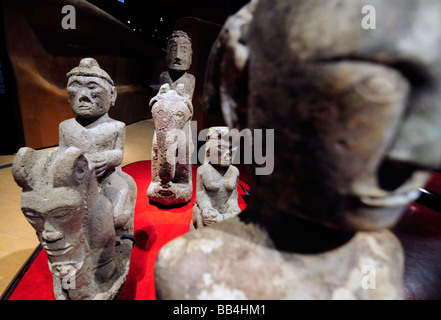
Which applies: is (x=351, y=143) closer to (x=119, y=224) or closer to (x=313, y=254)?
(x=313, y=254)

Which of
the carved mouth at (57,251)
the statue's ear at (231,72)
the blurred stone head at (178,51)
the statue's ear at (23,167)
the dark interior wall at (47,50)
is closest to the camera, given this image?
the statue's ear at (231,72)

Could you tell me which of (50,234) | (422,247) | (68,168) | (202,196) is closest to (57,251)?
(50,234)

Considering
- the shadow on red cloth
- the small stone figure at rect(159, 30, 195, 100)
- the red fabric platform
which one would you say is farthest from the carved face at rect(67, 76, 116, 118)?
the shadow on red cloth

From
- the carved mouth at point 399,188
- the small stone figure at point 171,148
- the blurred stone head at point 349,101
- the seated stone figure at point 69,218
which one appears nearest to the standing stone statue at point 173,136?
the small stone figure at point 171,148

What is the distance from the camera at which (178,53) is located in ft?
12.1

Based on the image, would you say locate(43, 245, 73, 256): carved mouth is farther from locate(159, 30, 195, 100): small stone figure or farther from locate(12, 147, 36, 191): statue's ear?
locate(159, 30, 195, 100): small stone figure

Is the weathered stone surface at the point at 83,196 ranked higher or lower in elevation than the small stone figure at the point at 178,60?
lower

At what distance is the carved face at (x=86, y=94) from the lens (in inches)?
76.4

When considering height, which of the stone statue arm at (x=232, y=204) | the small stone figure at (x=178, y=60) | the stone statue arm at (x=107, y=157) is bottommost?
the stone statue arm at (x=232, y=204)

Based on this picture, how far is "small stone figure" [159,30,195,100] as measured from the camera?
3641 mm

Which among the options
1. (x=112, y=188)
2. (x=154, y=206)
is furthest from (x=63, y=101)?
(x=112, y=188)

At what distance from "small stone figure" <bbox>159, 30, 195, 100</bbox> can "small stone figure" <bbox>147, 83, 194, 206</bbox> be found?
0.76 meters

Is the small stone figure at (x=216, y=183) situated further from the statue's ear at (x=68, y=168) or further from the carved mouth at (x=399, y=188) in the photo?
the carved mouth at (x=399, y=188)

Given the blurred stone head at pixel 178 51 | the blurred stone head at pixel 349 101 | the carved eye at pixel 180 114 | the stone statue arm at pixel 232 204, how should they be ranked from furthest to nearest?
1. the blurred stone head at pixel 178 51
2. the carved eye at pixel 180 114
3. the stone statue arm at pixel 232 204
4. the blurred stone head at pixel 349 101
